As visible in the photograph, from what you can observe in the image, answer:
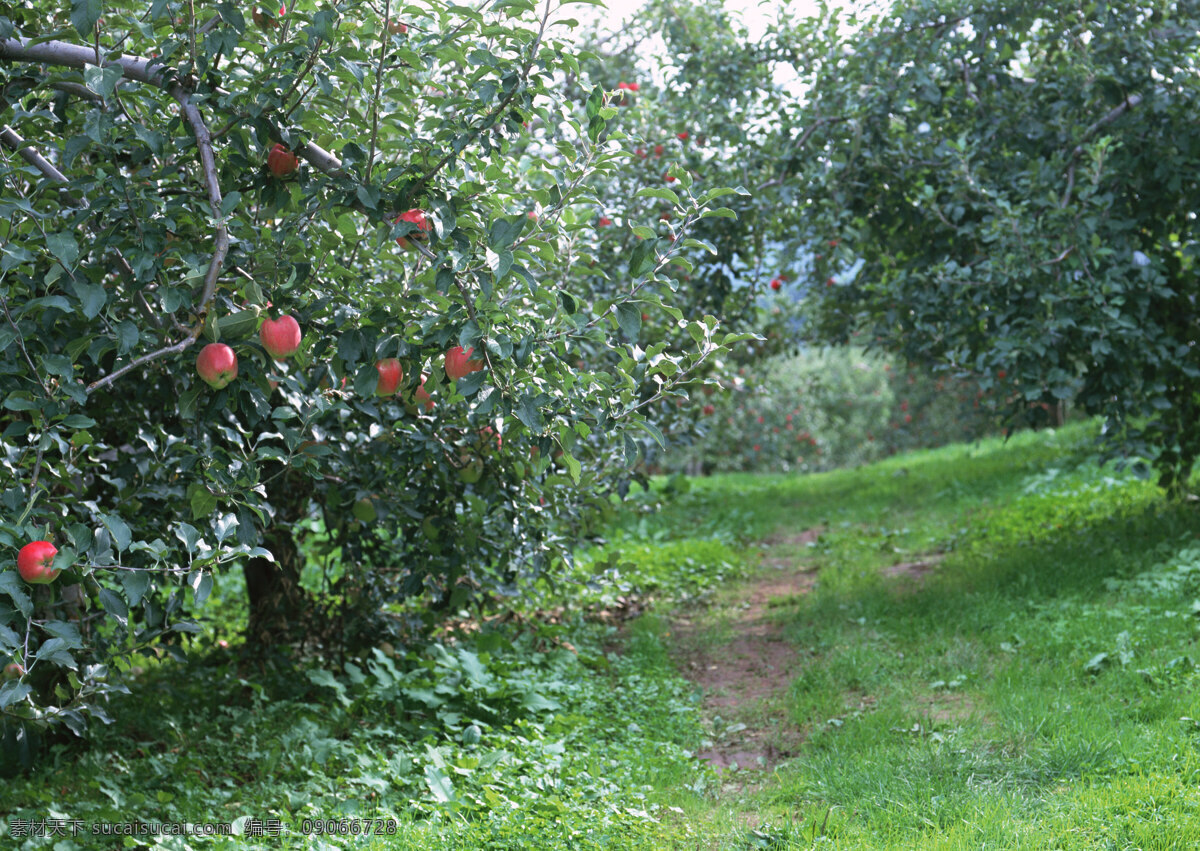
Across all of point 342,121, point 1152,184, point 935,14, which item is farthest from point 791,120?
point 342,121

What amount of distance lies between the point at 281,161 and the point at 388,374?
2.31ft

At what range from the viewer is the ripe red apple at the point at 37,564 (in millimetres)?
2316

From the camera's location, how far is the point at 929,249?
6.04 meters

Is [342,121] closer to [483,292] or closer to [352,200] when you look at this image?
[352,200]

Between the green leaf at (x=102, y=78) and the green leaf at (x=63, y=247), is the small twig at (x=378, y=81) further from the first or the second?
the green leaf at (x=63, y=247)

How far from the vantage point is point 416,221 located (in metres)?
2.74

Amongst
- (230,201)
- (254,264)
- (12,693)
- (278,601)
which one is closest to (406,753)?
(278,601)

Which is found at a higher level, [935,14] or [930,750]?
[935,14]

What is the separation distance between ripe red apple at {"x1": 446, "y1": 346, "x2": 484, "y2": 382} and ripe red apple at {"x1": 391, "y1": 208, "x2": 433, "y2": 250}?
13.3 inches

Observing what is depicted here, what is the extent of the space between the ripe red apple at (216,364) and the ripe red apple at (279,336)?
0.33 ft

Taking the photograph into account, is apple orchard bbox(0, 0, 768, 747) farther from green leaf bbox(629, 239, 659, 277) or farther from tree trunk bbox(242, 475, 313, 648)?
tree trunk bbox(242, 475, 313, 648)

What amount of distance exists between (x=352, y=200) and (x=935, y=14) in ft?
14.3

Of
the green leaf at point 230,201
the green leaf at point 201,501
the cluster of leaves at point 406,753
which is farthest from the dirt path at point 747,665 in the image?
the green leaf at point 230,201

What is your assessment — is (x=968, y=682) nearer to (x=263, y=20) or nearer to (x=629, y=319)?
(x=629, y=319)
